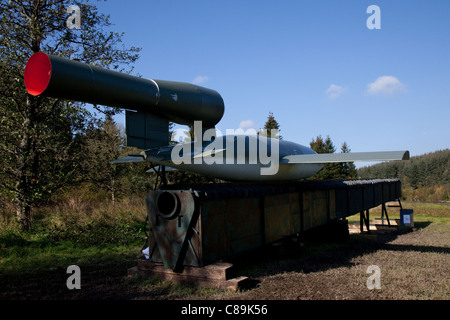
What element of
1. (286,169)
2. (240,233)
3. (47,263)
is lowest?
(47,263)

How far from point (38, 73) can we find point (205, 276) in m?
4.16

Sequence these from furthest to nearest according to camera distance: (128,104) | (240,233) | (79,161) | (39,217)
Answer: (39,217), (79,161), (240,233), (128,104)

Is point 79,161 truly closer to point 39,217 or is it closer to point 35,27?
point 39,217

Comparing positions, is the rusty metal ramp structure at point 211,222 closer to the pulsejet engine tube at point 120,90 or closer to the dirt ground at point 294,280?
the dirt ground at point 294,280

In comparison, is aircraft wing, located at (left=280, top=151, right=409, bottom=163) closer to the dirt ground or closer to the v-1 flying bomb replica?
the v-1 flying bomb replica

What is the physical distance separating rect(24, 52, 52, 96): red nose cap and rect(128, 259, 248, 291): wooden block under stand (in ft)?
12.3

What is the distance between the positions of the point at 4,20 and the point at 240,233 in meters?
10.5

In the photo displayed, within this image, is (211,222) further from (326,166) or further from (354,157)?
(326,166)

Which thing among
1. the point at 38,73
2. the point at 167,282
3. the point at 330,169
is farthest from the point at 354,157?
the point at 330,169

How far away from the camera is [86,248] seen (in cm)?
981

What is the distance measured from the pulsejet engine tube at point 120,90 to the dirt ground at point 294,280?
3.21m

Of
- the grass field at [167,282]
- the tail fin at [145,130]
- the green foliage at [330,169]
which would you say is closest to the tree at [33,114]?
the grass field at [167,282]

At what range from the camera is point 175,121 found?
6602 mm
